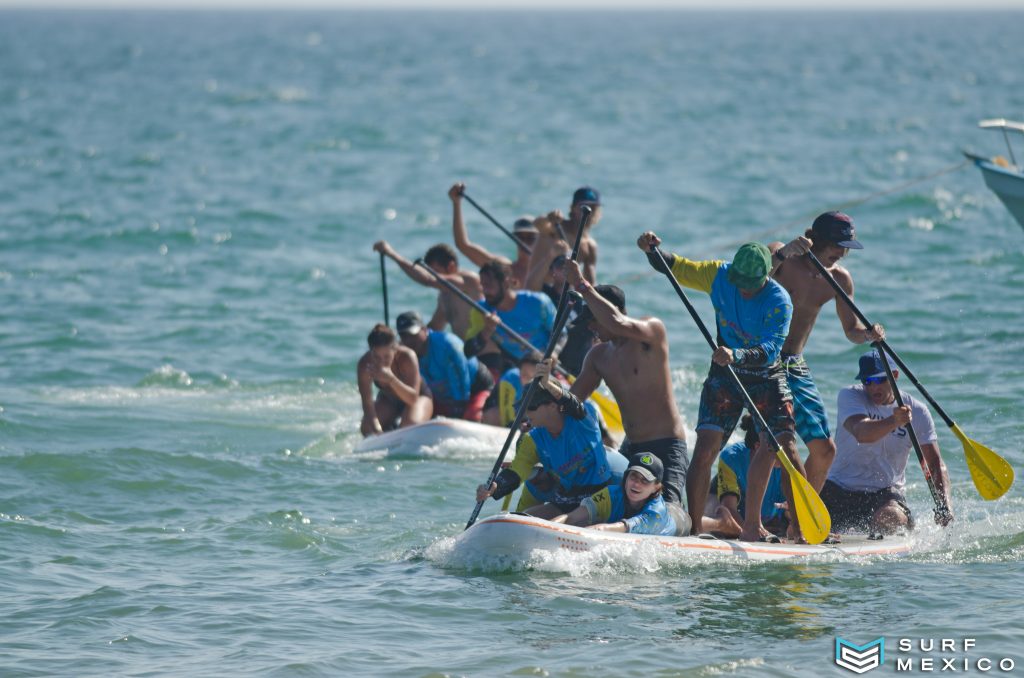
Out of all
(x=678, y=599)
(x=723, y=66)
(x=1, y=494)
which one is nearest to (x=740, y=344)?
(x=678, y=599)

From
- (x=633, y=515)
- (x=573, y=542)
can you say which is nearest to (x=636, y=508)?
(x=633, y=515)

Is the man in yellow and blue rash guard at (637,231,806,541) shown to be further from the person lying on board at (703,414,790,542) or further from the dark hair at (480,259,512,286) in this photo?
the dark hair at (480,259,512,286)

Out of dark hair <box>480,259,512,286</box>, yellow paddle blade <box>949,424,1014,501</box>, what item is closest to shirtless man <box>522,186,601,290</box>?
dark hair <box>480,259,512,286</box>

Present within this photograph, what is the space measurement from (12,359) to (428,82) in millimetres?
48469

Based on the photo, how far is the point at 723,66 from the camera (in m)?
72.5

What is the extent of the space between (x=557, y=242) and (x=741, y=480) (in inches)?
172

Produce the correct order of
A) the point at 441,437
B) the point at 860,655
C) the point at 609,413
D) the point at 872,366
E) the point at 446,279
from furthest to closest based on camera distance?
the point at 446,279 < the point at 441,437 < the point at 609,413 < the point at 872,366 < the point at 860,655

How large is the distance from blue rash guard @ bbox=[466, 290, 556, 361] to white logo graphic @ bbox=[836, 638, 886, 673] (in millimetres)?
5456

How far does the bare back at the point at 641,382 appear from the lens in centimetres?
896

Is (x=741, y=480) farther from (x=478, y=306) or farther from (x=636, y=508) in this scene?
(x=478, y=306)

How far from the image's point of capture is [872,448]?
387 inches

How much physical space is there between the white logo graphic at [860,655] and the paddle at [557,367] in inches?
144

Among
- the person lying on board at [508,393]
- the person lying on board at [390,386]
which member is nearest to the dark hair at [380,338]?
the person lying on board at [390,386]

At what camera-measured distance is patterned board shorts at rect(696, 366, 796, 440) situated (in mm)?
9180
